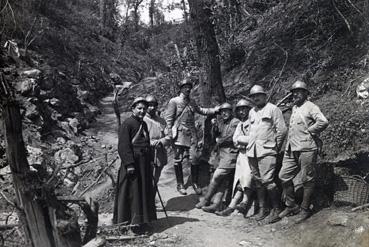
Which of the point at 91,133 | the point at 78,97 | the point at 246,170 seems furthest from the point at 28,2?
the point at 246,170

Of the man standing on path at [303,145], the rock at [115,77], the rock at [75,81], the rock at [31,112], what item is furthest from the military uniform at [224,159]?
the rock at [115,77]

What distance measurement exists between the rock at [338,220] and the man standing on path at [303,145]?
1.83 feet

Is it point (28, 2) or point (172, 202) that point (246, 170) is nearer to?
point (172, 202)

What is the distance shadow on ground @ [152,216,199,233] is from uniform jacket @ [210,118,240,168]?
1.11 metres

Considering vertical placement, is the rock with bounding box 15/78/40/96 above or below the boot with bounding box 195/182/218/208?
above

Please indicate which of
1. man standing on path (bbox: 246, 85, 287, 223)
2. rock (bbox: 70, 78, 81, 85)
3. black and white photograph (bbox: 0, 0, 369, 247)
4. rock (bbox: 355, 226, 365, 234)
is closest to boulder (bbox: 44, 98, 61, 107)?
black and white photograph (bbox: 0, 0, 369, 247)

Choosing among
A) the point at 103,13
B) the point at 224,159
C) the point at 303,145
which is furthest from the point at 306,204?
the point at 103,13

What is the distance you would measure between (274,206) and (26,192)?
387 cm

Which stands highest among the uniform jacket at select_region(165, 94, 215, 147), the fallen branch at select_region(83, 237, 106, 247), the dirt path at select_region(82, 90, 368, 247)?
the uniform jacket at select_region(165, 94, 215, 147)

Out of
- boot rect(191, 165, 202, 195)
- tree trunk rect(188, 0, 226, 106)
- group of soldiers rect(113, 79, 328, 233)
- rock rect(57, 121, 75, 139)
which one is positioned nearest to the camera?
group of soldiers rect(113, 79, 328, 233)

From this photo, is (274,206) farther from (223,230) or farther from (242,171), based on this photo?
(223,230)

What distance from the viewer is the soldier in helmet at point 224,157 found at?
302 inches

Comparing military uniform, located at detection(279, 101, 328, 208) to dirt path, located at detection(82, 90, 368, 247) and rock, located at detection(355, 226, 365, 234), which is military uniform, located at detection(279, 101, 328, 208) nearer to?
dirt path, located at detection(82, 90, 368, 247)

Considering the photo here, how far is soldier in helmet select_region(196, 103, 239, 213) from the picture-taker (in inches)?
302
